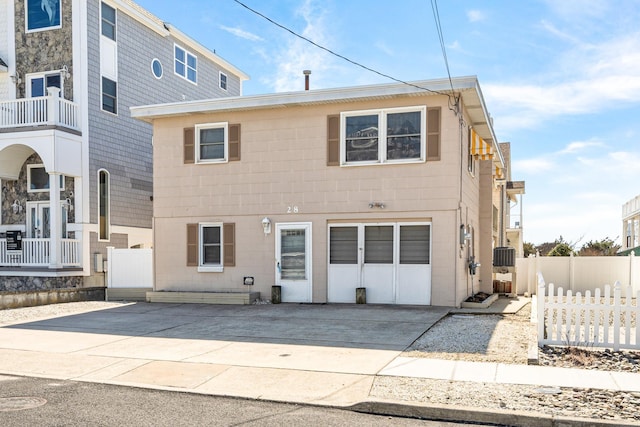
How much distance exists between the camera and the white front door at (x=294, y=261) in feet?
49.3

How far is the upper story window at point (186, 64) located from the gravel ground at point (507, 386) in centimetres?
1824

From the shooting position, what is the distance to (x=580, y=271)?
20500 mm

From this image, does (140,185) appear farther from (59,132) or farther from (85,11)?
(85,11)

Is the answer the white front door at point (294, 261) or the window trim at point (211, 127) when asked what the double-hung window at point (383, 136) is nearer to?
the white front door at point (294, 261)

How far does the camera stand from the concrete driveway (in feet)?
22.6

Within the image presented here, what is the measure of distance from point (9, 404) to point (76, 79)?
1551cm

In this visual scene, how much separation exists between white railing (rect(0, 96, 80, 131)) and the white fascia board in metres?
3.42

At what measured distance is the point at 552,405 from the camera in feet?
19.0

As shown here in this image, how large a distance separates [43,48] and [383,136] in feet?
42.9

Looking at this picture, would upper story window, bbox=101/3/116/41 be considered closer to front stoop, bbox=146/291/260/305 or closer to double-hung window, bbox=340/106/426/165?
front stoop, bbox=146/291/260/305

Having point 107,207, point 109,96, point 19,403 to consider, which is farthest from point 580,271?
point 19,403

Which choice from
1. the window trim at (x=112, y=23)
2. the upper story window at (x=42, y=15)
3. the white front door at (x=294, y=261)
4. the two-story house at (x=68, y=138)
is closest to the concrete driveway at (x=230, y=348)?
the white front door at (x=294, y=261)

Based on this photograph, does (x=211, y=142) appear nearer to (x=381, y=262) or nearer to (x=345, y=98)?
(x=345, y=98)

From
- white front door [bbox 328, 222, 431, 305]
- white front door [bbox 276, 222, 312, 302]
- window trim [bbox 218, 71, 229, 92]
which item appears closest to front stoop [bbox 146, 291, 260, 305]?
white front door [bbox 276, 222, 312, 302]
